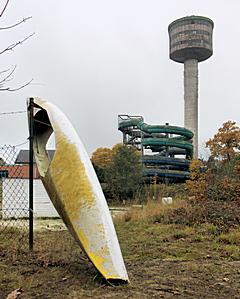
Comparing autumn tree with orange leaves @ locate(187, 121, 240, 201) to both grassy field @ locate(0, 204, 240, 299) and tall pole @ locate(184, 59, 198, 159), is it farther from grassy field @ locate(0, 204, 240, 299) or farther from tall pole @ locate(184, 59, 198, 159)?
tall pole @ locate(184, 59, 198, 159)

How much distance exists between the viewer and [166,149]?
42906 millimetres

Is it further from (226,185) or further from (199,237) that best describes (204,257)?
(226,185)

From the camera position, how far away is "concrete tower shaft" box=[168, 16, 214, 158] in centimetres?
5197

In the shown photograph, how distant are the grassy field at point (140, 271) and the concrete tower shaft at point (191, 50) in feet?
149

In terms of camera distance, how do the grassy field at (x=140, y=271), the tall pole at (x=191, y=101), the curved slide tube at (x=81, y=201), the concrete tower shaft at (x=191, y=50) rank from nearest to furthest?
the grassy field at (x=140, y=271), the curved slide tube at (x=81, y=201), the tall pole at (x=191, y=101), the concrete tower shaft at (x=191, y=50)

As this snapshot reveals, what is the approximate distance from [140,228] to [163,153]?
35609 mm

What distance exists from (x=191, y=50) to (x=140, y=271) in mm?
52843

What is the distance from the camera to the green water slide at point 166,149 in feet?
133

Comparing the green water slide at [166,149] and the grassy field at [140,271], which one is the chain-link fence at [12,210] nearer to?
the grassy field at [140,271]

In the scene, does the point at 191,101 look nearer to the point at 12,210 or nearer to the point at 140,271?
the point at 12,210

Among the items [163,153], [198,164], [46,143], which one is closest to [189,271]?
[46,143]

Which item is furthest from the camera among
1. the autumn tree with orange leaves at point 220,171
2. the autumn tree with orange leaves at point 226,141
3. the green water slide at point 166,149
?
the green water slide at point 166,149

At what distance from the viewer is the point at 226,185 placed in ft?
48.5

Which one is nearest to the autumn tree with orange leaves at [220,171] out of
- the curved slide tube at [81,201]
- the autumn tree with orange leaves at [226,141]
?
the autumn tree with orange leaves at [226,141]
